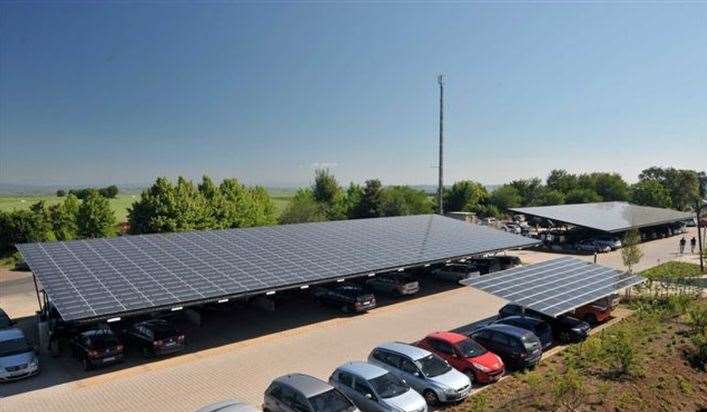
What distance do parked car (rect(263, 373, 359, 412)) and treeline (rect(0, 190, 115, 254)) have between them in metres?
49.1

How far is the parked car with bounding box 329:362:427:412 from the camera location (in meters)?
12.6

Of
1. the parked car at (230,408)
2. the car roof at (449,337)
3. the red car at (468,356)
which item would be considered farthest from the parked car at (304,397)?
the car roof at (449,337)

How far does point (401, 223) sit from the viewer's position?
3909cm

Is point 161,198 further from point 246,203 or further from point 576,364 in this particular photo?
point 576,364

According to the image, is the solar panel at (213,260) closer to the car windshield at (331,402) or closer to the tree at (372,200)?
the car windshield at (331,402)

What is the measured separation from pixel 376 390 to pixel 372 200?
6470cm

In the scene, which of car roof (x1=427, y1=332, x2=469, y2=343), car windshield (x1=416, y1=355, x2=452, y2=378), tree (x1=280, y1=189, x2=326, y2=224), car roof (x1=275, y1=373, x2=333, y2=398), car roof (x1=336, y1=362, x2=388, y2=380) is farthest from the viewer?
tree (x1=280, y1=189, x2=326, y2=224)

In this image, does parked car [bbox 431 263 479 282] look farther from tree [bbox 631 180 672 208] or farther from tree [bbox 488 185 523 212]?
tree [bbox 631 180 672 208]

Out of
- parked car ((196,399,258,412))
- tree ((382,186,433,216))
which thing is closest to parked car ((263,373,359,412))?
parked car ((196,399,258,412))

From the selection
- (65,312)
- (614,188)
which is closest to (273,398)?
(65,312)

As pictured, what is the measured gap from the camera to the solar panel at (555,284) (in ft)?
65.1

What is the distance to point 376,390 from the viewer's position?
12.9m

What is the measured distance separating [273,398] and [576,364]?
443 inches

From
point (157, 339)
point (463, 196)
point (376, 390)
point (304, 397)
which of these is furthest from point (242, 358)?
point (463, 196)
